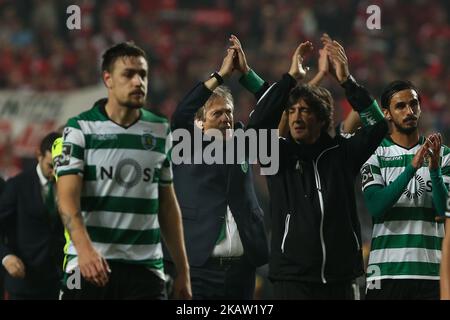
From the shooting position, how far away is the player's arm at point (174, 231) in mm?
5996

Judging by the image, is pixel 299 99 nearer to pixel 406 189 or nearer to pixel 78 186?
pixel 406 189

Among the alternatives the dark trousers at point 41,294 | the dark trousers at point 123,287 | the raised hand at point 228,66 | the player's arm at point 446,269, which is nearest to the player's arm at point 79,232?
the dark trousers at point 123,287

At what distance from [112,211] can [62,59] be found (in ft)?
36.6

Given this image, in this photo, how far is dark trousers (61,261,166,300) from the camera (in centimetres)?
580

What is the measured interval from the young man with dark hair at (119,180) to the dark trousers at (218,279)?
3.87ft

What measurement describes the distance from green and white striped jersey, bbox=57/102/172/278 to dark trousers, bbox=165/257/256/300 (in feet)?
4.14

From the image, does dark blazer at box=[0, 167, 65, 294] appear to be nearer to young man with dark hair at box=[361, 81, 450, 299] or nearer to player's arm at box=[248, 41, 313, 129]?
player's arm at box=[248, 41, 313, 129]

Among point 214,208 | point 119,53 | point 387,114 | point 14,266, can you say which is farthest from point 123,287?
point 387,114

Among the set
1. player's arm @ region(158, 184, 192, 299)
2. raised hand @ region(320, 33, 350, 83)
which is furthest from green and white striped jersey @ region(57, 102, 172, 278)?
raised hand @ region(320, 33, 350, 83)

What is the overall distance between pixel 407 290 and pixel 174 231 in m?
1.60

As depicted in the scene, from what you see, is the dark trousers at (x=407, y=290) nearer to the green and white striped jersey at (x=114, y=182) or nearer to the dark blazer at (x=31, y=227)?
the green and white striped jersey at (x=114, y=182)

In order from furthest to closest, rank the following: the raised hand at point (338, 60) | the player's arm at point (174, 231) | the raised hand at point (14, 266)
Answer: the raised hand at point (14, 266) < the raised hand at point (338, 60) < the player's arm at point (174, 231)

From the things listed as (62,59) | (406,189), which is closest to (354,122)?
(406,189)
